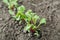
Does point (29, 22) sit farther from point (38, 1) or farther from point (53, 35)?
point (38, 1)

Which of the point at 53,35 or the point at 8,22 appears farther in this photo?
the point at 8,22

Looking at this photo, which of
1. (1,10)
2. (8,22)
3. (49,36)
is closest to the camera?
(49,36)

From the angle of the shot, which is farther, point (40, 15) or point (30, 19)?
point (40, 15)

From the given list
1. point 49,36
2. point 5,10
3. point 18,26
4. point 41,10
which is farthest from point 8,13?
point 49,36

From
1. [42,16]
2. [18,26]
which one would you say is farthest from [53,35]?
[18,26]

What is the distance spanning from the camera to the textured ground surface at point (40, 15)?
193 cm

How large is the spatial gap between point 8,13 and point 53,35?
0.65 meters

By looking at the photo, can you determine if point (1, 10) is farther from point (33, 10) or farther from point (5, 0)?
point (33, 10)

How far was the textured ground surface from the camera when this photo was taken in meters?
1.93

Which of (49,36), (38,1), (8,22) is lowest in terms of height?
(49,36)

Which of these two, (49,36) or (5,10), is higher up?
(5,10)

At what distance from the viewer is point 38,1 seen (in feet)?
7.44

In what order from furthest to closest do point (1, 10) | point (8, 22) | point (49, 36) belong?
point (1, 10)
point (8, 22)
point (49, 36)

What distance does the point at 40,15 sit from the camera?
6.89ft
